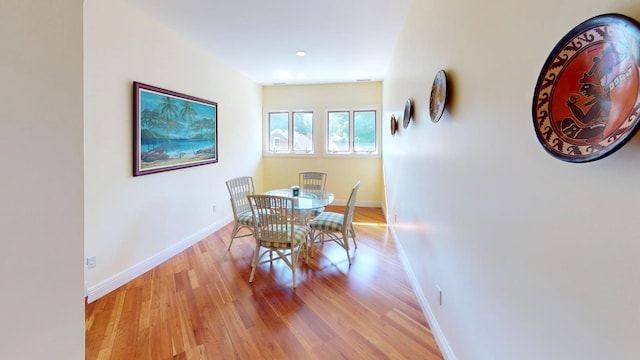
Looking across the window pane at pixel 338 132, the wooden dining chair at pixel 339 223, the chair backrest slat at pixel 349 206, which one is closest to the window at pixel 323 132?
the window pane at pixel 338 132

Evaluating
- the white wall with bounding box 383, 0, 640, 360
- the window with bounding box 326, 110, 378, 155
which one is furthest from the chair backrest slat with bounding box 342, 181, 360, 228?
the window with bounding box 326, 110, 378, 155

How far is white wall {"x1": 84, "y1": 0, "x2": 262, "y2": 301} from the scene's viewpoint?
2520 mm

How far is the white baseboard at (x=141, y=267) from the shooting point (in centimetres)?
256

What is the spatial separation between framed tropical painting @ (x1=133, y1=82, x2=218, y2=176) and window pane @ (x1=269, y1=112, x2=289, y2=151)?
2.31 meters

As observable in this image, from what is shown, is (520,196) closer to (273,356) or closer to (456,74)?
(456,74)

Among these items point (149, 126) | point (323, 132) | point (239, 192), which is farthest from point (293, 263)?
point (323, 132)

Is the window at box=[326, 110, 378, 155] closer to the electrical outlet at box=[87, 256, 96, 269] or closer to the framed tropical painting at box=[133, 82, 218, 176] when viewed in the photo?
the framed tropical painting at box=[133, 82, 218, 176]

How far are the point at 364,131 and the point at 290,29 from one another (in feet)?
11.1

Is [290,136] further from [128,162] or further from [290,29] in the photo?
[128,162]

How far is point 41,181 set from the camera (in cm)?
80

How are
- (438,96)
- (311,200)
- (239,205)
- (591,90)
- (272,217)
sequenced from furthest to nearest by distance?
(239,205)
(311,200)
(272,217)
(438,96)
(591,90)

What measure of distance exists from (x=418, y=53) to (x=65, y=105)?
2622 mm

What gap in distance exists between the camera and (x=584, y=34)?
2.38 feet

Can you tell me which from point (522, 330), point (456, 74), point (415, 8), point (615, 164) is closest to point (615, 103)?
point (615, 164)
